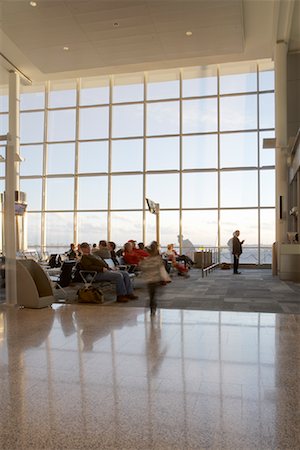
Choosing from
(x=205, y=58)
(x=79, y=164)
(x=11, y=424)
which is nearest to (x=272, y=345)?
(x=11, y=424)

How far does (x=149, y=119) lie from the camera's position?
17.6m

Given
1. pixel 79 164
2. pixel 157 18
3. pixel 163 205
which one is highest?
pixel 157 18

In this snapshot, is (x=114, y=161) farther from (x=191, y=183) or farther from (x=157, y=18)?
(x=157, y=18)

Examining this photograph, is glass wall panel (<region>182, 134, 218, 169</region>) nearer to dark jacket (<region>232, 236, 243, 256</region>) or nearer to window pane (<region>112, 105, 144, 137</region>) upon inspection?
window pane (<region>112, 105, 144, 137</region>)

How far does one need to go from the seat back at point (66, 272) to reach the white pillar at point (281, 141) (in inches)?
313

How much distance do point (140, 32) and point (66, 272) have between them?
8.54 m

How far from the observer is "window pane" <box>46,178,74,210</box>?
18.0 metres

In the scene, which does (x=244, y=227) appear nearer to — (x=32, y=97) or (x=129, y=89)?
(x=129, y=89)

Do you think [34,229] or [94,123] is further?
[34,229]

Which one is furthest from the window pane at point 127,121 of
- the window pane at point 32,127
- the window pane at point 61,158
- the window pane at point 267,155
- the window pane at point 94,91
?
the window pane at point 267,155

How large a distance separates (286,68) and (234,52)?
1.92 metres

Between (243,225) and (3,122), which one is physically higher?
(3,122)

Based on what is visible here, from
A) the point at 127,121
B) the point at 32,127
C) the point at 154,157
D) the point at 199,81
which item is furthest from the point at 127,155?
the point at 32,127

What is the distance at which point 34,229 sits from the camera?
721 inches
